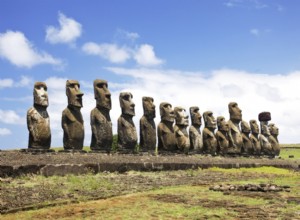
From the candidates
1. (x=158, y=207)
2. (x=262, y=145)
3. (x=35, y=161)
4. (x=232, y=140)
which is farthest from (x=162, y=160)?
(x=262, y=145)

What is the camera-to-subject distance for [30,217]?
6707mm

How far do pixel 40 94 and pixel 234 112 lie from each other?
16039 mm

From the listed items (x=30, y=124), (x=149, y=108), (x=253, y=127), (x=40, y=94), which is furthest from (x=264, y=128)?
(x=30, y=124)

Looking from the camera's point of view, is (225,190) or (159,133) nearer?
(225,190)

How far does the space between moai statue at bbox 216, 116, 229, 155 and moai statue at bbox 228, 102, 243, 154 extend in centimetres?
66

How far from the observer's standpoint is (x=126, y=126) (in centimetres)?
1933

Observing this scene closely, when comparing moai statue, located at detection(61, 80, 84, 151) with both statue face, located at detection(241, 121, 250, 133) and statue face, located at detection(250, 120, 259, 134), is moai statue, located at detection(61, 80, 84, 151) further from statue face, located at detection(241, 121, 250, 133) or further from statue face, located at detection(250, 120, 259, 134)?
statue face, located at detection(250, 120, 259, 134)

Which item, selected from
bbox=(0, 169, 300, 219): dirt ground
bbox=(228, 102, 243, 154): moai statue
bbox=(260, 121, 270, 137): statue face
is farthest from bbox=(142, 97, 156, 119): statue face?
bbox=(260, 121, 270, 137): statue face

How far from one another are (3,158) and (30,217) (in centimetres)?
614

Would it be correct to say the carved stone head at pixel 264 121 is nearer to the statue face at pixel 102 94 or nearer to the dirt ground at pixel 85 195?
the statue face at pixel 102 94

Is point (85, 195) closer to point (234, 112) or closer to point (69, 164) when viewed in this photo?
point (69, 164)

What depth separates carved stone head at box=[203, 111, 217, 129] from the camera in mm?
26250

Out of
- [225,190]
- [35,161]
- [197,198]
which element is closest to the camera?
[197,198]

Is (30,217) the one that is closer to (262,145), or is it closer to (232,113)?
(232,113)
